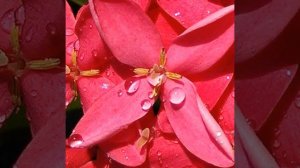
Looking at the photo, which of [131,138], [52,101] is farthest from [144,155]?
[52,101]

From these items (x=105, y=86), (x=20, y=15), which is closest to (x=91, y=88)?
(x=105, y=86)

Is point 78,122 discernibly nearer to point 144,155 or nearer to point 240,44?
point 144,155

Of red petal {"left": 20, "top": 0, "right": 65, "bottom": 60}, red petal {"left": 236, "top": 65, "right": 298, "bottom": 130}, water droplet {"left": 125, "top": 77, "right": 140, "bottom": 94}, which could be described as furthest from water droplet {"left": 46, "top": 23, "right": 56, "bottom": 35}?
red petal {"left": 236, "top": 65, "right": 298, "bottom": 130}

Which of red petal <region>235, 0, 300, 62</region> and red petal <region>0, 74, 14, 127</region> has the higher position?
red petal <region>235, 0, 300, 62</region>

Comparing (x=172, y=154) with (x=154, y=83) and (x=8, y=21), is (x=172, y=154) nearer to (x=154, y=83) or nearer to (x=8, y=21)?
(x=154, y=83)

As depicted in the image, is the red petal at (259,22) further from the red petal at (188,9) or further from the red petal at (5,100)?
the red petal at (5,100)

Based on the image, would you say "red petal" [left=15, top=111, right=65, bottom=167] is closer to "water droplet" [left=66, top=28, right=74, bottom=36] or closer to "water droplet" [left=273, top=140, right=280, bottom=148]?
"water droplet" [left=66, top=28, right=74, bottom=36]
